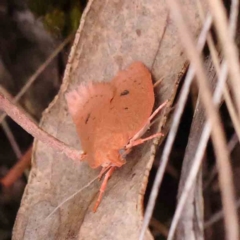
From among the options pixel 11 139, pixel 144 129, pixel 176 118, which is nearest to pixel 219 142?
pixel 176 118

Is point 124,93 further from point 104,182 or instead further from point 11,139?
point 11,139

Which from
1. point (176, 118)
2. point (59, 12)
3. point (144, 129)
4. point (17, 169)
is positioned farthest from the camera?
point (17, 169)

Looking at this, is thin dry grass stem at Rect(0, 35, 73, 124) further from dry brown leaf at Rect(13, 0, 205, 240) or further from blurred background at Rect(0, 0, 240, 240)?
dry brown leaf at Rect(13, 0, 205, 240)

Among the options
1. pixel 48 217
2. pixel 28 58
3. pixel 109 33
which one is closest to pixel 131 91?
pixel 109 33

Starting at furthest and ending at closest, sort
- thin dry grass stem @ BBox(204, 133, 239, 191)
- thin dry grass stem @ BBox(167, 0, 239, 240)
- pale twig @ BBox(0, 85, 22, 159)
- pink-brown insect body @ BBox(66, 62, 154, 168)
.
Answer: pale twig @ BBox(0, 85, 22, 159)
thin dry grass stem @ BBox(204, 133, 239, 191)
pink-brown insect body @ BBox(66, 62, 154, 168)
thin dry grass stem @ BBox(167, 0, 239, 240)

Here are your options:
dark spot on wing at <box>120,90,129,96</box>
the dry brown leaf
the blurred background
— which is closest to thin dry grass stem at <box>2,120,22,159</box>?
the blurred background
